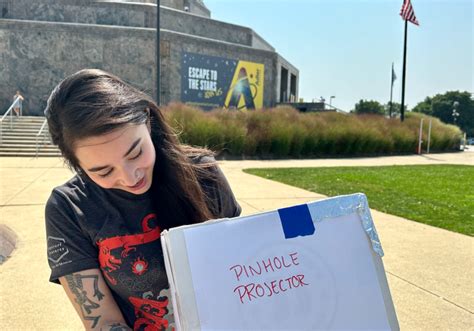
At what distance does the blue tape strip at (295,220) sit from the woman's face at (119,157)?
46 centimetres

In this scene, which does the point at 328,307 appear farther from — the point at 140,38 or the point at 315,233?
the point at 140,38

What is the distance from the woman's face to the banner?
22.1 meters

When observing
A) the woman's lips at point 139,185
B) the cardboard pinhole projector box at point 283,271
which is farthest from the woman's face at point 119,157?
the cardboard pinhole projector box at point 283,271

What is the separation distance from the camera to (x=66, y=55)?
2102 centimetres

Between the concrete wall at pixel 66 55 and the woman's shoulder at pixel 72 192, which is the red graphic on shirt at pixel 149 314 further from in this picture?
the concrete wall at pixel 66 55

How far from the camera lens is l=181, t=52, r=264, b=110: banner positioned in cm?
2308

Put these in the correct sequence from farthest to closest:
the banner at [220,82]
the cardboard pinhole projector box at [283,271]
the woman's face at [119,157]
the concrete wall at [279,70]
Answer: the concrete wall at [279,70]
the banner at [220,82]
the woman's face at [119,157]
the cardboard pinhole projector box at [283,271]

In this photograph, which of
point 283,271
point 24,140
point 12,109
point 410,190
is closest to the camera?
point 283,271

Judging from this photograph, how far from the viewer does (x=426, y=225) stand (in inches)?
201

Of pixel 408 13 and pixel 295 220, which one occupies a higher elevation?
pixel 408 13

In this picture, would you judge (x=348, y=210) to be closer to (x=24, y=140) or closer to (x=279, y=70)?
(x=24, y=140)

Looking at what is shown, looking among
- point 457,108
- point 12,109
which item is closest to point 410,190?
point 12,109

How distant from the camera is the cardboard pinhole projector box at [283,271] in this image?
974 millimetres

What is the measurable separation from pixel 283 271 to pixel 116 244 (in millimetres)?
564
